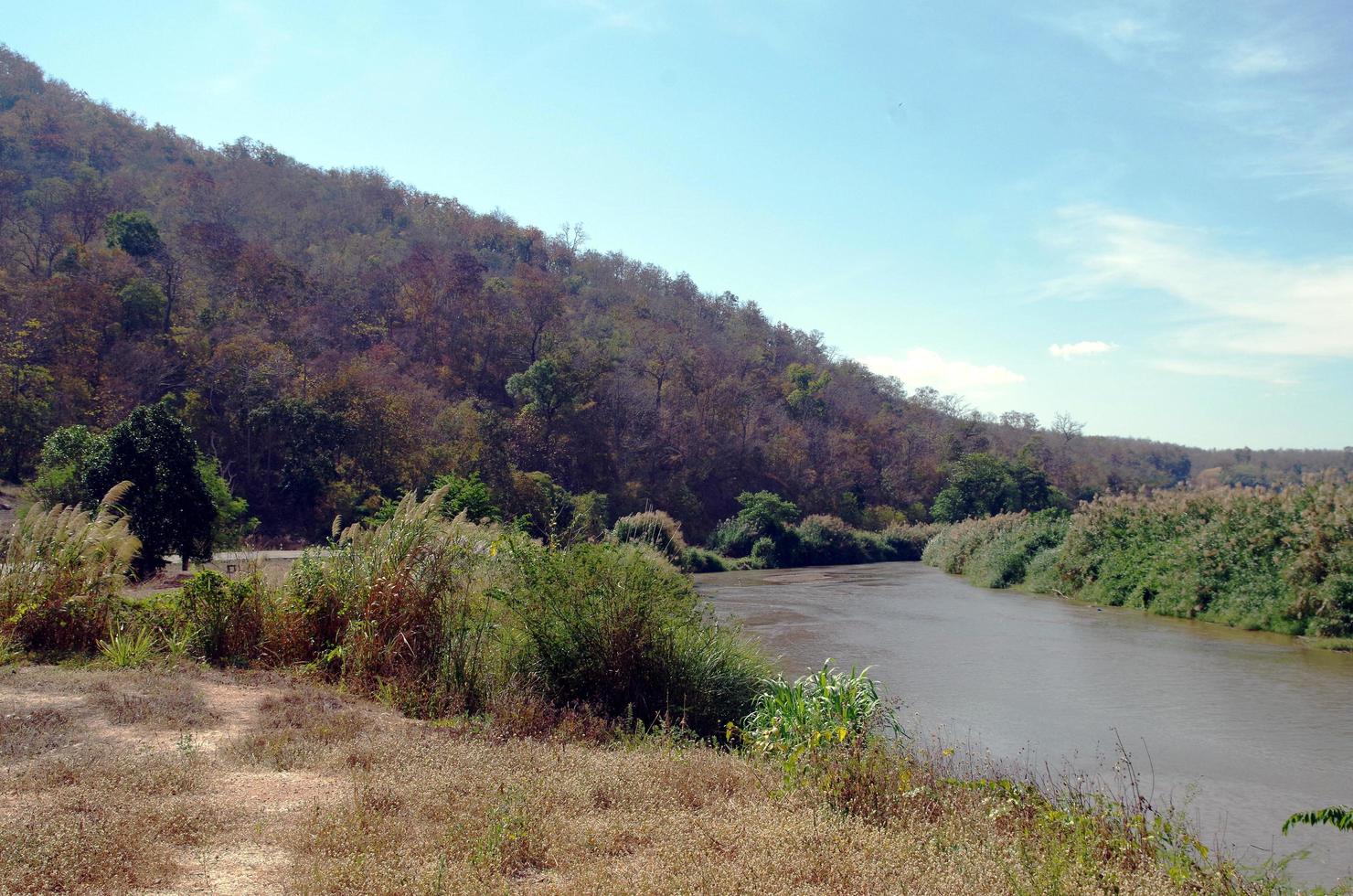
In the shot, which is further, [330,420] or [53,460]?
[330,420]

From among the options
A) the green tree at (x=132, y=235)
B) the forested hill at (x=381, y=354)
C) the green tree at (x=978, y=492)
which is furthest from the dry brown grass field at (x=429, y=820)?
the green tree at (x=978, y=492)

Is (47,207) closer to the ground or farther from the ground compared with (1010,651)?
farther from the ground

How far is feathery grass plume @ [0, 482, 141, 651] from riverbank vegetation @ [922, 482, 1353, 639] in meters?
19.8

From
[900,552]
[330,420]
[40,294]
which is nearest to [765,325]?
[900,552]

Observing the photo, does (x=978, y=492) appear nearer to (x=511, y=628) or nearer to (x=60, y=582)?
(x=511, y=628)

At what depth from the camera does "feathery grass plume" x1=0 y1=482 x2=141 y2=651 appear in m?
8.95

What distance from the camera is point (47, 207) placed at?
4594 cm

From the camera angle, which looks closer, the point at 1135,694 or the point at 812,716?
the point at 812,716

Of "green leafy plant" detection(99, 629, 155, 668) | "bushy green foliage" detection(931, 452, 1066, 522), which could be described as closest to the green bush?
"bushy green foliage" detection(931, 452, 1066, 522)

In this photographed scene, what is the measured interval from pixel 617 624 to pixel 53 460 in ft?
64.2

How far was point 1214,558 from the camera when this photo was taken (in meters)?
21.2

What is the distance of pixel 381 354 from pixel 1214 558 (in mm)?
38956

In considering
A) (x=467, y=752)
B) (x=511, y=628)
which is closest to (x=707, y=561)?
(x=511, y=628)

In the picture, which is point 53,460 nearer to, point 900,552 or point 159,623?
point 159,623
